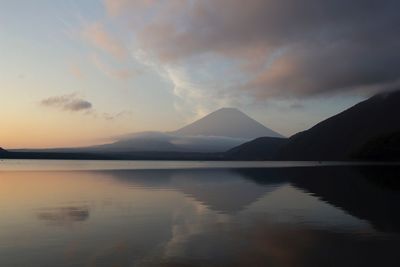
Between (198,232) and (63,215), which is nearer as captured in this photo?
(198,232)

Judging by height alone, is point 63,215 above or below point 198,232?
above

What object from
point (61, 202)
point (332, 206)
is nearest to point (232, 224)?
point (332, 206)

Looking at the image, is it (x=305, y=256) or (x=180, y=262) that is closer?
(x=180, y=262)

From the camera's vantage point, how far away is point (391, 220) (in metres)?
28.4

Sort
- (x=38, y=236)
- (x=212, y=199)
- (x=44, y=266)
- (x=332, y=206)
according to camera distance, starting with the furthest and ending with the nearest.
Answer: (x=212, y=199)
(x=332, y=206)
(x=38, y=236)
(x=44, y=266)

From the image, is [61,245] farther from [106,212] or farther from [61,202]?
[61,202]

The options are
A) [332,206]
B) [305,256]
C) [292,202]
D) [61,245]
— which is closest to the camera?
[305,256]

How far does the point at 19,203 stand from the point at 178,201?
1368cm

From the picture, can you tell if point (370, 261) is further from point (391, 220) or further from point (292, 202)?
point (292, 202)

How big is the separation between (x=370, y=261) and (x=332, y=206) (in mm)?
19327

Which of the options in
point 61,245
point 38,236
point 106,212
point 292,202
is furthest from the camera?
point 292,202

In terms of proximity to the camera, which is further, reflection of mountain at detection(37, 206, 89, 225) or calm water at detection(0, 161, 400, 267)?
reflection of mountain at detection(37, 206, 89, 225)

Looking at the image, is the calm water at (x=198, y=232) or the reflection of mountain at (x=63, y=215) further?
the reflection of mountain at (x=63, y=215)

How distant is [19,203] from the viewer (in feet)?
124
